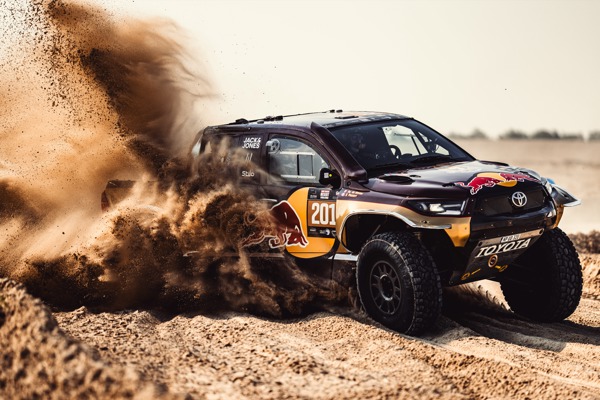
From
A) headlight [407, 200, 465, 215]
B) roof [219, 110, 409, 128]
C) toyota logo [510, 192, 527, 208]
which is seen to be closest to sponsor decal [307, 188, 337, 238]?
roof [219, 110, 409, 128]

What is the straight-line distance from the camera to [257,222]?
7.73 metres

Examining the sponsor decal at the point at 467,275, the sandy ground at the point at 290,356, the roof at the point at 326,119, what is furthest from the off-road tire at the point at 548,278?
the roof at the point at 326,119

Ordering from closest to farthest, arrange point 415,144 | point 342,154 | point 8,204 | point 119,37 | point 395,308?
1. point 395,308
2. point 342,154
3. point 415,144
4. point 8,204
5. point 119,37

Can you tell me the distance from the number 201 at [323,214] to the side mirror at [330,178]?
0.60 ft

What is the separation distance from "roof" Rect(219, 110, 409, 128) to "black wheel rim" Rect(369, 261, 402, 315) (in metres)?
1.54

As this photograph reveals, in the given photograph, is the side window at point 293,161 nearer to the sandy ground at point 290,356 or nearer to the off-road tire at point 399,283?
the off-road tire at point 399,283

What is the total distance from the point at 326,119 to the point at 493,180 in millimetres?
1959

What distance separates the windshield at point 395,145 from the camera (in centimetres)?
750

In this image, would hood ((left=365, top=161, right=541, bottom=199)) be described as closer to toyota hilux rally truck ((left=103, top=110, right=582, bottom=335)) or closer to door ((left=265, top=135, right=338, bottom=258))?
toyota hilux rally truck ((left=103, top=110, right=582, bottom=335))

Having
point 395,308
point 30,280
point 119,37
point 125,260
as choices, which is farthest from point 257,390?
point 119,37

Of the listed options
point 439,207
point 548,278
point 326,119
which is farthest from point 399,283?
point 326,119

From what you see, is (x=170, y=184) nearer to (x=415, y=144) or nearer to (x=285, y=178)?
(x=285, y=178)

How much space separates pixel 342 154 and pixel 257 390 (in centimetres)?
285

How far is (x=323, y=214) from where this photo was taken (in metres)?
7.27
